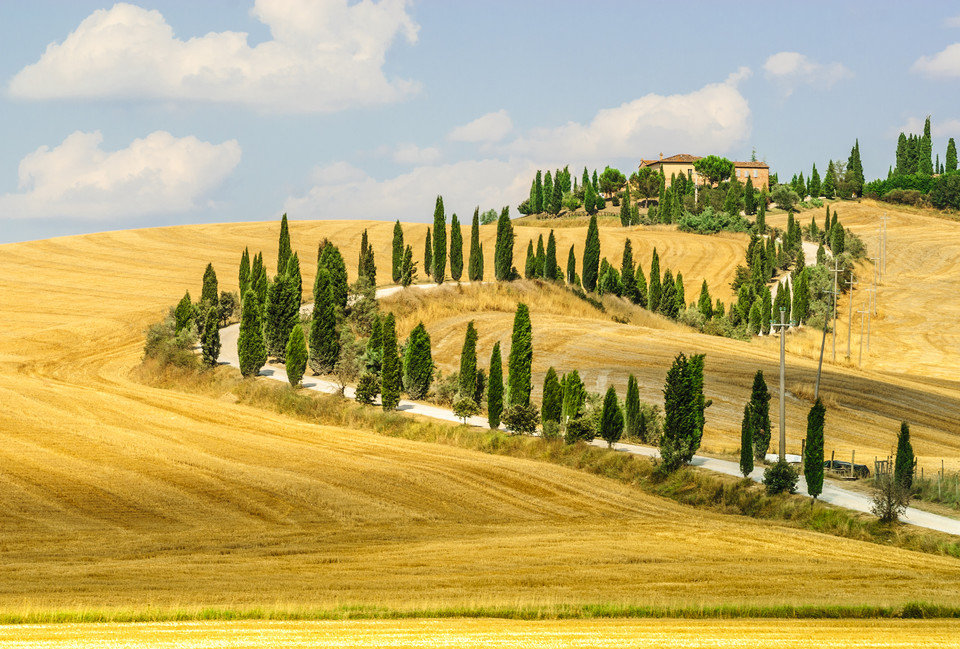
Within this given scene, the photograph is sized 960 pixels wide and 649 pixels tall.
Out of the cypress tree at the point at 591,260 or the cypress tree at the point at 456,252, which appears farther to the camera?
the cypress tree at the point at 591,260

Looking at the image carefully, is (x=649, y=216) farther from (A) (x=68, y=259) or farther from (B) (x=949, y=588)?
(B) (x=949, y=588)

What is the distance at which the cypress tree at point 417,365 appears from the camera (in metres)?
60.3

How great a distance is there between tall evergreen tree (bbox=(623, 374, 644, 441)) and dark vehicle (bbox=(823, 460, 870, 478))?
31.6 feet

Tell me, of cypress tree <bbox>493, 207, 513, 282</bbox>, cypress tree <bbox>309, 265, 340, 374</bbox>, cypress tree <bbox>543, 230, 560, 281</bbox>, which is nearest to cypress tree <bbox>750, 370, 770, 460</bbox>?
cypress tree <bbox>309, 265, 340, 374</bbox>

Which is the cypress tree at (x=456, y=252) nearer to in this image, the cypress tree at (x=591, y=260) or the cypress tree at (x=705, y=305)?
the cypress tree at (x=591, y=260)

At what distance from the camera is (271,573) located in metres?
25.7

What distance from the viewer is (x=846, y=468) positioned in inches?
1813

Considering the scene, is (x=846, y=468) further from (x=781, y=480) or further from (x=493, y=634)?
(x=493, y=634)

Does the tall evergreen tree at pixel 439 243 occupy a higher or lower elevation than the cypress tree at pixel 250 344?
higher

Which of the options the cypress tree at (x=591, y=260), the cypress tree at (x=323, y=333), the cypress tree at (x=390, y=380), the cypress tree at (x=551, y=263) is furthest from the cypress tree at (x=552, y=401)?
the cypress tree at (x=591, y=260)

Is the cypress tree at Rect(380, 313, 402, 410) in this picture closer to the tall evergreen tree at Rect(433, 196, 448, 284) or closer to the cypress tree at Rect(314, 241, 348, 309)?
the cypress tree at Rect(314, 241, 348, 309)

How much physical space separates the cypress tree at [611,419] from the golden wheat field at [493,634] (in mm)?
26540

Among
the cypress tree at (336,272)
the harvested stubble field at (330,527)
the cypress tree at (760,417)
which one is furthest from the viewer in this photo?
the cypress tree at (336,272)

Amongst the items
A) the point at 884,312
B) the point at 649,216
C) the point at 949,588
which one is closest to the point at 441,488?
the point at 949,588
